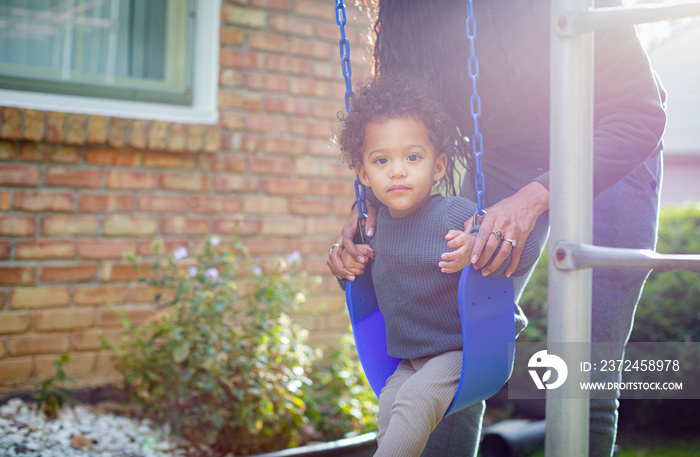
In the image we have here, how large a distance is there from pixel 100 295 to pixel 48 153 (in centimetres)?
76

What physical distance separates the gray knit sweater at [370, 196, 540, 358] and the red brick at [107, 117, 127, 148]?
6.60ft

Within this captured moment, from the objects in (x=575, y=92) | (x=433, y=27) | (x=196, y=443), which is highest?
(x=433, y=27)

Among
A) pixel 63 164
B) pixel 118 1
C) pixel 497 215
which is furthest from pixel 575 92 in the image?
pixel 118 1

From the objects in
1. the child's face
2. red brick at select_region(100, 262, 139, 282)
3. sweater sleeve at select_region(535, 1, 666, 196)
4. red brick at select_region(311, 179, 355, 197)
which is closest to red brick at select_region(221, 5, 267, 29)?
red brick at select_region(311, 179, 355, 197)

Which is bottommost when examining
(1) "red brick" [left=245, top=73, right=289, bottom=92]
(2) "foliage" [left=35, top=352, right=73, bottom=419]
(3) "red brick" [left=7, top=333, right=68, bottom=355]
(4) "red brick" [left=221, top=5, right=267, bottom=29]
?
(2) "foliage" [left=35, top=352, right=73, bottom=419]

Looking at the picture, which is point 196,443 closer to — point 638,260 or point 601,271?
point 601,271

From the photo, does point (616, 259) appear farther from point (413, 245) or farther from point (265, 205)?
point (265, 205)

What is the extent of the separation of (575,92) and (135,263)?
231 centimetres

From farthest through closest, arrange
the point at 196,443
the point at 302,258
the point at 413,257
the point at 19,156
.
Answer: the point at 302,258 → the point at 19,156 → the point at 196,443 → the point at 413,257

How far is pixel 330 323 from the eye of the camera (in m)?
4.07

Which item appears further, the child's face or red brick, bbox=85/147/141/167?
red brick, bbox=85/147/141/167

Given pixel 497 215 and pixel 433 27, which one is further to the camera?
pixel 433 27

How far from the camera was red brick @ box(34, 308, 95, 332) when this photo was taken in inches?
129

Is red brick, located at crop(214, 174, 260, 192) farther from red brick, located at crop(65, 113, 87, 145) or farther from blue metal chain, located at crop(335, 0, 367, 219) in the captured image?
blue metal chain, located at crop(335, 0, 367, 219)
